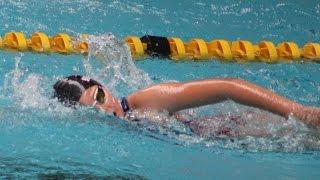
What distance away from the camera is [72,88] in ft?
10.5

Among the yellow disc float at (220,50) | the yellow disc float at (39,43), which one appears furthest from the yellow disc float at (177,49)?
the yellow disc float at (39,43)

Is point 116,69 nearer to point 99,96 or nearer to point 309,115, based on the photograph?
point 99,96

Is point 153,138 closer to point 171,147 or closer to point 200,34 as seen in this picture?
point 171,147

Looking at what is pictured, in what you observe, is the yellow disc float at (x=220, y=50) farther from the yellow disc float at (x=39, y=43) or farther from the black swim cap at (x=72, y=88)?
the black swim cap at (x=72, y=88)

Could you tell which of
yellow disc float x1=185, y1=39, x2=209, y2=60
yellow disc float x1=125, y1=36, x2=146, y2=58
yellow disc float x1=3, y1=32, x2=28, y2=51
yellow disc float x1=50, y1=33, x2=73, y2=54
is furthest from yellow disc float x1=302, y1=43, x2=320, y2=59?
yellow disc float x1=3, y1=32, x2=28, y2=51

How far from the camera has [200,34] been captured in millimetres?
5973

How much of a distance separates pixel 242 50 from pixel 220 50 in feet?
0.59

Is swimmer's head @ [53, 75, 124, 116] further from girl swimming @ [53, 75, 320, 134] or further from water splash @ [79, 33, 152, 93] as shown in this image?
water splash @ [79, 33, 152, 93]

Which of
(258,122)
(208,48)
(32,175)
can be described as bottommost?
(32,175)

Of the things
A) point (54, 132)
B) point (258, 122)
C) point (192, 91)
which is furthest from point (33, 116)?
point (258, 122)

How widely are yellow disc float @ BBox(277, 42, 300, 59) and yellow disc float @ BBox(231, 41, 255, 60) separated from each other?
25cm

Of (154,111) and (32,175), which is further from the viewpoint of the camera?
(154,111)

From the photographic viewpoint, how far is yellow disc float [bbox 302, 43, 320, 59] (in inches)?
213

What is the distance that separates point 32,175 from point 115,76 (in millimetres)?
1632
